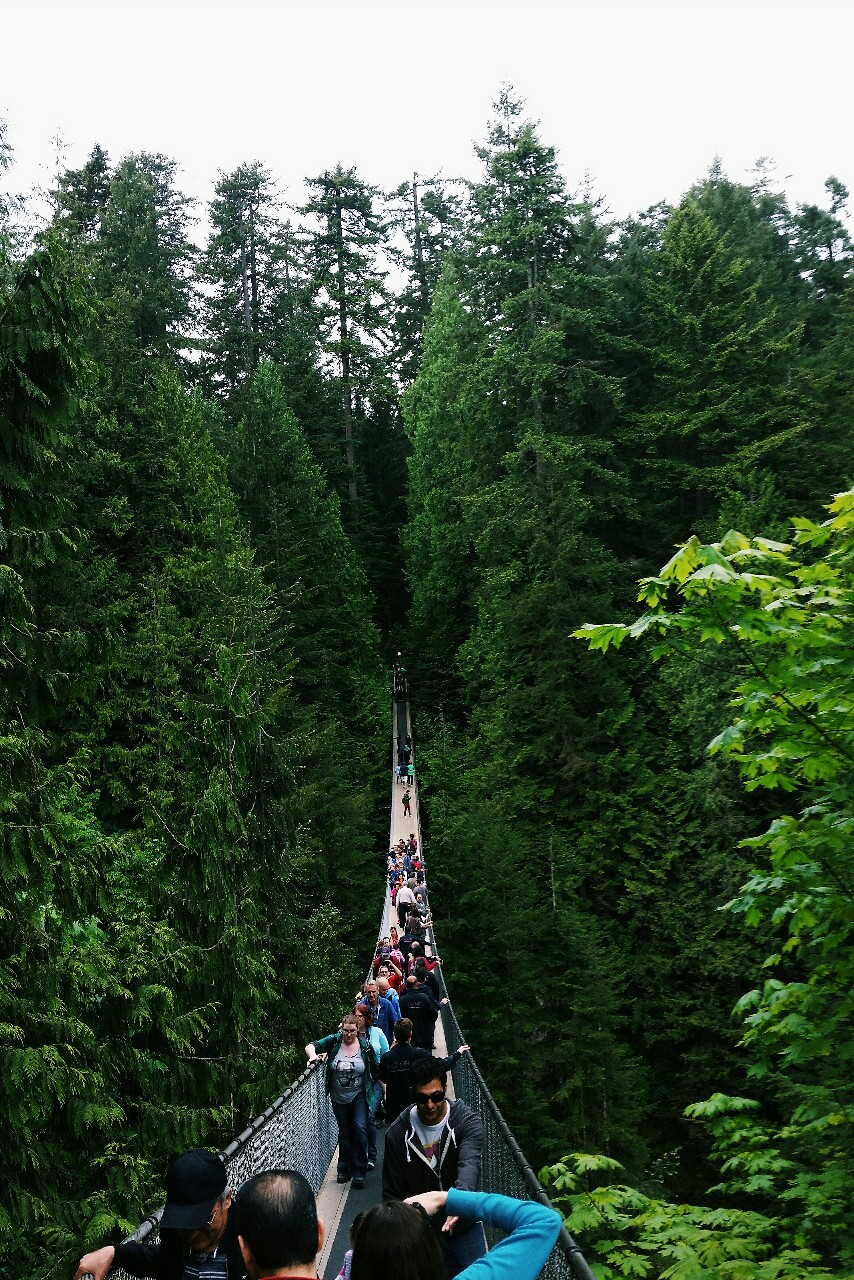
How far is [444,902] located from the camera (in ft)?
82.1

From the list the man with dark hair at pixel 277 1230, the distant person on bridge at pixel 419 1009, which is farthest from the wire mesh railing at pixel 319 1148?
the man with dark hair at pixel 277 1230

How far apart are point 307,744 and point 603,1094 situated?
8.57 meters

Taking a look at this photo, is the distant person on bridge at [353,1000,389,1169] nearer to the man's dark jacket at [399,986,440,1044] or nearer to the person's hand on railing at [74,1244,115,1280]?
the man's dark jacket at [399,986,440,1044]

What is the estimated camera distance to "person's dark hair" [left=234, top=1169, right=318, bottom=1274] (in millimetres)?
2178

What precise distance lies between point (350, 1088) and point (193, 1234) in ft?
15.9

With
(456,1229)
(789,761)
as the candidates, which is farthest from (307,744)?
(456,1229)

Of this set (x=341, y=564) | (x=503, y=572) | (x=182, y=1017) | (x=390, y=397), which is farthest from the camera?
(x=390, y=397)

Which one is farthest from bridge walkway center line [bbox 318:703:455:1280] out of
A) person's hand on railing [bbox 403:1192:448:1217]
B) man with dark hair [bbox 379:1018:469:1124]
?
person's hand on railing [bbox 403:1192:448:1217]

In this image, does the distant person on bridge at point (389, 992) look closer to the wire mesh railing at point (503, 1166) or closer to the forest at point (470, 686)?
the wire mesh railing at point (503, 1166)

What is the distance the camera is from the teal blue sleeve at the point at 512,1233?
206 centimetres

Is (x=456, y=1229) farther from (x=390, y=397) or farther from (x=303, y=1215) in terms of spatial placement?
(x=390, y=397)

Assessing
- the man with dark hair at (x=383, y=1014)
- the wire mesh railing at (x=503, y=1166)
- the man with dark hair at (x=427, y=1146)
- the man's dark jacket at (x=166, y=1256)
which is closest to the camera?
the man's dark jacket at (x=166, y=1256)

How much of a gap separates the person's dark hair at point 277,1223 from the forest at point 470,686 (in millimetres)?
2392

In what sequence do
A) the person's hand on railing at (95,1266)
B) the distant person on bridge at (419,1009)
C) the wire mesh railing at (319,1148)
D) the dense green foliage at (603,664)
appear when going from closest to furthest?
1. the person's hand on railing at (95,1266)
2. the wire mesh railing at (319,1148)
3. the distant person on bridge at (419,1009)
4. the dense green foliage at (603,664)
